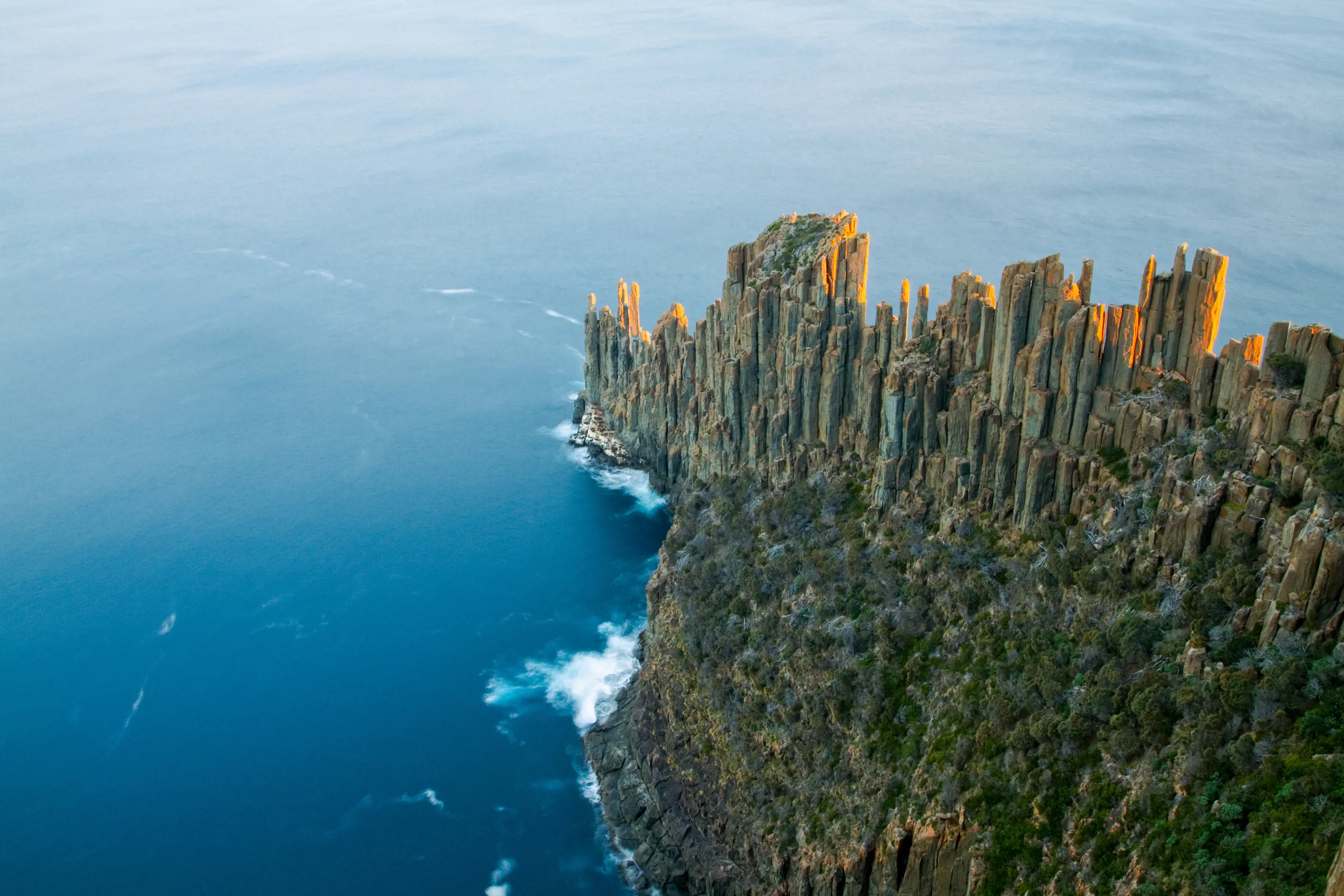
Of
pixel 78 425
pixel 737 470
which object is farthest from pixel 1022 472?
pixel 78 425

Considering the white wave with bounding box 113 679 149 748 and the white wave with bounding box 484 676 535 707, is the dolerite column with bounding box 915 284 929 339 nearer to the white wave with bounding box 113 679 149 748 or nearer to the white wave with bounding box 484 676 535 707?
A: the white wave with bounding box 484 676 535 707

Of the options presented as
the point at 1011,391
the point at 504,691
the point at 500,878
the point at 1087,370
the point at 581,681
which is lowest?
the point at 500,878

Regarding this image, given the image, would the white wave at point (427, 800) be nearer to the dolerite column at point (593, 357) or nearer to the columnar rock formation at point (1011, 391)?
the columnar rock formation at point (1011, 391)

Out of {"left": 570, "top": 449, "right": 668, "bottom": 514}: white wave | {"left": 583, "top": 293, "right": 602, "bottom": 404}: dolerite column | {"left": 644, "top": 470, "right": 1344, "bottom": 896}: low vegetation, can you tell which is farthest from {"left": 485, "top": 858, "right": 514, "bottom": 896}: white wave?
{"left": 583, "top": 293, "right": 602, "bottom": 404}: dolerite column

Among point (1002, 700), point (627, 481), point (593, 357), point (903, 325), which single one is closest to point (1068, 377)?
point (903, 325)

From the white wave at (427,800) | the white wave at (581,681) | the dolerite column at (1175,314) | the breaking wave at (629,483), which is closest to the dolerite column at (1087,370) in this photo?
the dolerite column at (1175,314)

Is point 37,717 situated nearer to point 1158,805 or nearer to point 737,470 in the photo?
point 737,470

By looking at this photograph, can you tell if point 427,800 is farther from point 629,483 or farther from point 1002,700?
point 629,483
